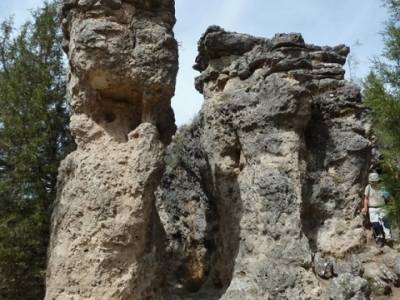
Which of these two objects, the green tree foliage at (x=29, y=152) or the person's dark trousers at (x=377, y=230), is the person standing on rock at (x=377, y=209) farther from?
the green tree foliage at (x=29, y=152)

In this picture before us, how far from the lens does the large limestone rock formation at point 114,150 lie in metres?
6.75

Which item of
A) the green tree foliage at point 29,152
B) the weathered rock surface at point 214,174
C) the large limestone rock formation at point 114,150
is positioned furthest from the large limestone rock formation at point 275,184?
the green tree foliage at point 29,152

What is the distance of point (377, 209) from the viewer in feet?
36.7

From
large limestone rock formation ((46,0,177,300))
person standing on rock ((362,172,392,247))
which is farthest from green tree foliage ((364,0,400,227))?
large limestone rock formation ((46,0,177,300))

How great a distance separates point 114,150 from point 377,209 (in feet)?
19.6

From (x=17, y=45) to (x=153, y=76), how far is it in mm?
5265

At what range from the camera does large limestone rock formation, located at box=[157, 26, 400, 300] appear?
310 inches

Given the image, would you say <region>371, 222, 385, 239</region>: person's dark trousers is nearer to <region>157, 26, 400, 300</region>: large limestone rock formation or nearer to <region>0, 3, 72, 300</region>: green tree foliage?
<region>157, 26, 400, 300</region>: large limestone rock formation

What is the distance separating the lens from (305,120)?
9031 millimetres

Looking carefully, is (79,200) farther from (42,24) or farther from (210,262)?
(42,24)

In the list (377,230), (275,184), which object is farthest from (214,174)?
(377,230)

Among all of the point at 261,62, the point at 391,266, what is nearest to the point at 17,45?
the point at 261,62

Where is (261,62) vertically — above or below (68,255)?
above

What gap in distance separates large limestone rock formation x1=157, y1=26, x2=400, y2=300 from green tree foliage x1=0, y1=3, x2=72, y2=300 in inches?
89.5
